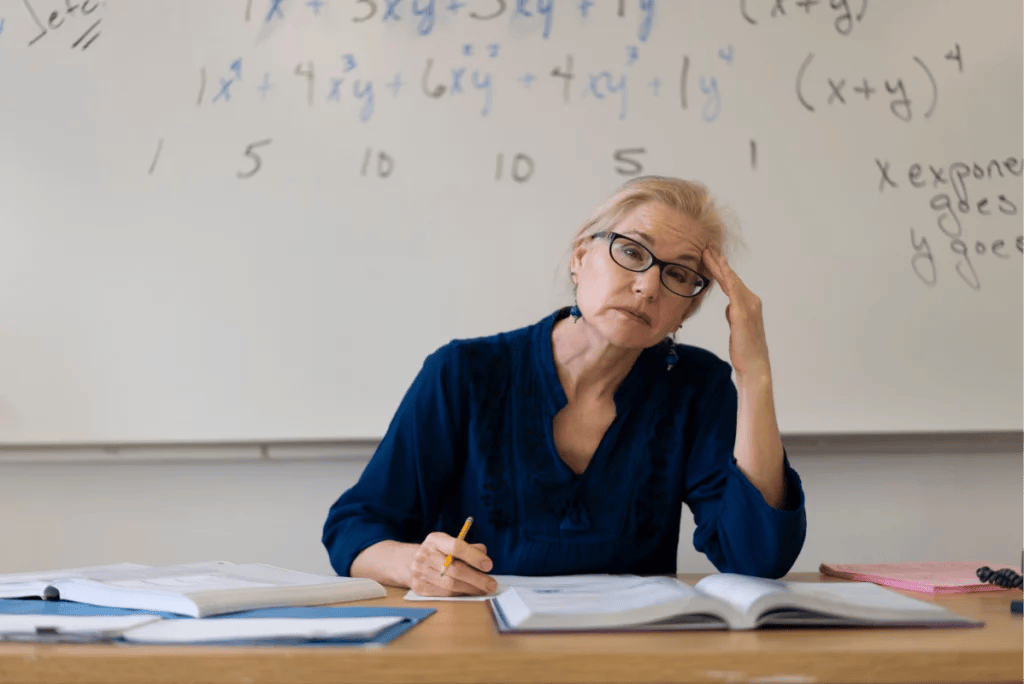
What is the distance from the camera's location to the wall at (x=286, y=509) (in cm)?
176

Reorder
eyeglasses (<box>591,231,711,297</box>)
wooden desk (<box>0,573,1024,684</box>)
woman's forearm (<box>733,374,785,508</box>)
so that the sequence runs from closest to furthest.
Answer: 1. wooden desk (<box>0,573,1024,684</box>)
2. woman's forearm (<box>733,374,785,508</box>)
3. eyeglasses (<box>591,231,711,297</box>)

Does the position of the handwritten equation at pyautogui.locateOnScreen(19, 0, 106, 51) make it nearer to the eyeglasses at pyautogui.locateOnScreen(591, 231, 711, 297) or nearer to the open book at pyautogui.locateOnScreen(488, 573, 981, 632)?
the eyeglasses at pyautogui.locateOnScreen(591, 231, 711, 297)

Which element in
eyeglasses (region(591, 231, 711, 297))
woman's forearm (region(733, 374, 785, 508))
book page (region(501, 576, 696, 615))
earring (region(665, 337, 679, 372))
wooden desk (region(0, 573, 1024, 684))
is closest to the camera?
wooden desk (region(0, 573, 1024, 684))

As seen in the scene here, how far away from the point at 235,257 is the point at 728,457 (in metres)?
1.06

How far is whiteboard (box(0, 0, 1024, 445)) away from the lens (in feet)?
5.66

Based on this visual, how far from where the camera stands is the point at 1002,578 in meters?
0.97

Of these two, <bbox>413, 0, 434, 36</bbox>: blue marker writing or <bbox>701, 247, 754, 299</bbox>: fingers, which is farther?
<bbox>413, 0, 434, 36</bbox>: blue marker writing

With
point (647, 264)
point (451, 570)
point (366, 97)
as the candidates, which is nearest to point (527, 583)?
point (451, 570)

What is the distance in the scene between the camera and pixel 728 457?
130 centimetres

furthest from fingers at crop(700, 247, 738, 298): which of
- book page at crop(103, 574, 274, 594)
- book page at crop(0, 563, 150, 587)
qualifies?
book page at crop(0, 563, 150, 587)

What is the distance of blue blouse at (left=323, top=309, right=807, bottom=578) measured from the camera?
124cm

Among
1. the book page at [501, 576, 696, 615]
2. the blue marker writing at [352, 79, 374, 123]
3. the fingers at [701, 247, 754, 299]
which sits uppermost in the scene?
the blue marker writing at [352, 79, 374, 123]

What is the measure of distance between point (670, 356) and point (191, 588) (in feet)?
2.73

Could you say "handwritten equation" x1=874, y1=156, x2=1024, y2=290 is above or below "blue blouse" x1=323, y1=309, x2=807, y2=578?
above
